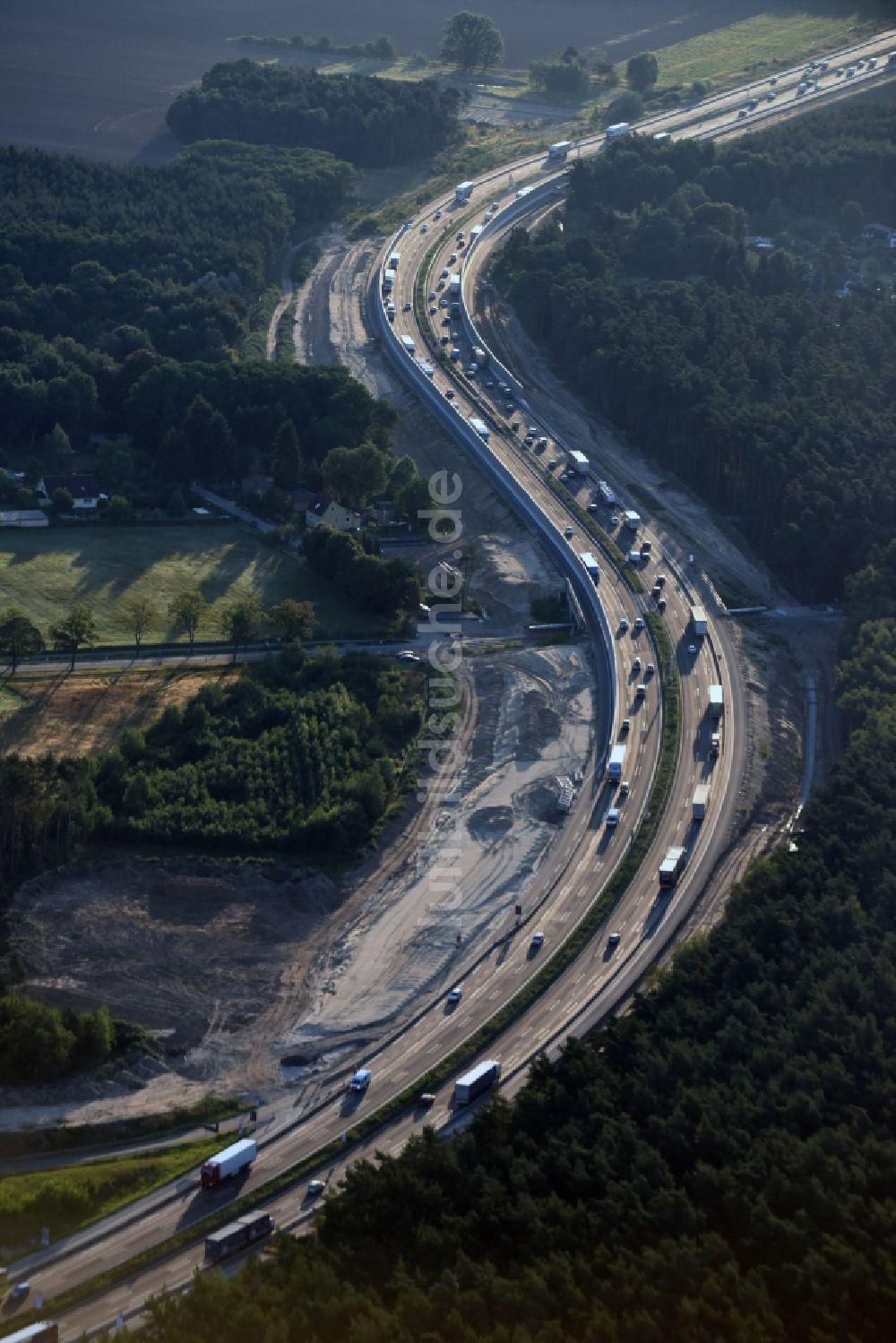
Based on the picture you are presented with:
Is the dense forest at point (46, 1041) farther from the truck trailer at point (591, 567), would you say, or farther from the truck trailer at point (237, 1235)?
the truck trailer at point (591, 567)

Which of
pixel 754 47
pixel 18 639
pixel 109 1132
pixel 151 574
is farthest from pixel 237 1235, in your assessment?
pixel 754 47

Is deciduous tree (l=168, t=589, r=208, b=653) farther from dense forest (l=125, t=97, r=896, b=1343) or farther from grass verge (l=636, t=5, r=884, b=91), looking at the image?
grass verge (l=636, t=5, r=884, b=91)

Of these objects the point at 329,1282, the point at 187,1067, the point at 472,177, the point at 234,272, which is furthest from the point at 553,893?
the point at 472,177

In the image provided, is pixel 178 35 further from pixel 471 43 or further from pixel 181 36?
pixel 471 43

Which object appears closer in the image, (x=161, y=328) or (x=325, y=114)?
(x=161, y=328)

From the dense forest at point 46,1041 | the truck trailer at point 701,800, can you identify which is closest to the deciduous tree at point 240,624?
the truck trailer at point 701,800

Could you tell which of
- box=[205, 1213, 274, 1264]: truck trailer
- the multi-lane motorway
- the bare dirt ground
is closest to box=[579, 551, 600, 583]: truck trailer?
the multi-lane motorway
